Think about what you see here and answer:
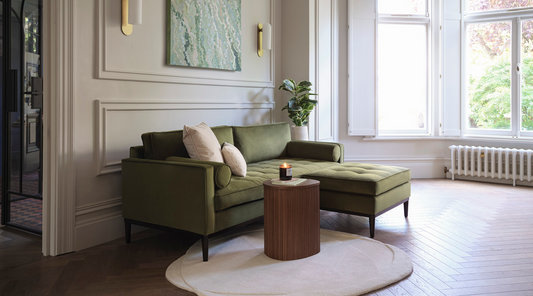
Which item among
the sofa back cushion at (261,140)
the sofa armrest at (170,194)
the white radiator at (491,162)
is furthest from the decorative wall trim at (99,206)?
the white radiator at (491,162)

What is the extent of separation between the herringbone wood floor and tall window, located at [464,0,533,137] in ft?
6.11

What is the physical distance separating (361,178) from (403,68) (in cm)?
332

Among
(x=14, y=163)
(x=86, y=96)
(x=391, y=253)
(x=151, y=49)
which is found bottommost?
(x=391, y=253)

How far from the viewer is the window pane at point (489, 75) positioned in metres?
5.83

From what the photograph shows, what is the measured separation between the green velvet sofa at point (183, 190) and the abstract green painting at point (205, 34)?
2.69ft

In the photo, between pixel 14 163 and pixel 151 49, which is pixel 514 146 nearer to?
pixel 151 49

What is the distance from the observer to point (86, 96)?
3.19 metres

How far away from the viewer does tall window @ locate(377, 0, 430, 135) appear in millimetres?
6102

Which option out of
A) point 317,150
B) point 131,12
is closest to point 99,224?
point 131,12

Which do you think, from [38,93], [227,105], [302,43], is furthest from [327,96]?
[38,93]

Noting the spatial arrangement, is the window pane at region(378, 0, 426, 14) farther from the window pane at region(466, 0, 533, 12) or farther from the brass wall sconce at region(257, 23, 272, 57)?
the brass wall sconce at region(257, 23, 272, 57)

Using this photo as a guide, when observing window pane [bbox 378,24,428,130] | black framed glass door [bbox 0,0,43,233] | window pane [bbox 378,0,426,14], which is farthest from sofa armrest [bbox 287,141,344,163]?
window pane [bbox 378,0,426,14]

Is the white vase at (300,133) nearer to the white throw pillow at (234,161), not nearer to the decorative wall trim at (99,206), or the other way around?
the white throw pillow at (234,161)

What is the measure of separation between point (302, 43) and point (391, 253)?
311 centimetres
